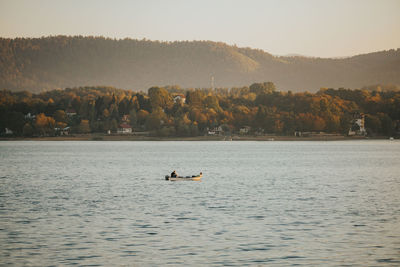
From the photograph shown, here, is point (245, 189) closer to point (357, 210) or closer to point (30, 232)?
point (357, 210)

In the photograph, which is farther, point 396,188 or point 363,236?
point 396,188

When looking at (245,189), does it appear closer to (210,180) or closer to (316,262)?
(210,180)

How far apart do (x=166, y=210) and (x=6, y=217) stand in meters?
11.2

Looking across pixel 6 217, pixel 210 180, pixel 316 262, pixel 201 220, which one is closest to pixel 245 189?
A: pixel 210 180

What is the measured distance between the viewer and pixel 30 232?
33031mm

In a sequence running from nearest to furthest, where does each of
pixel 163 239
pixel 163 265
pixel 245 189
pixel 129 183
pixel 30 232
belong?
pixel 163 265 < pixel 163 239 < pixel 30 232 < pixel 245 189 < pixel 129 183

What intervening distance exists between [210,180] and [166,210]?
3018 centimetres

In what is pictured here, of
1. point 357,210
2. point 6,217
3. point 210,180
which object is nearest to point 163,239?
point 6,217

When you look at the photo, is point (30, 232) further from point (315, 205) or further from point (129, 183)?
point (129, 183)

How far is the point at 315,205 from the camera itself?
1791 inches

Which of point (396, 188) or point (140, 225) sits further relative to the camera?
point (396, 188)

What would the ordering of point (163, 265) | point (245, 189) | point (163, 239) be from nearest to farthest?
point (163, 265), point (163, 239), point (245, 189)

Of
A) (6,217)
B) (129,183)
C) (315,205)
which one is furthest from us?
(129,183)

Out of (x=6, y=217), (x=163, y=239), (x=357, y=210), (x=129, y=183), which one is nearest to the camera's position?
(x=163, y=239)
